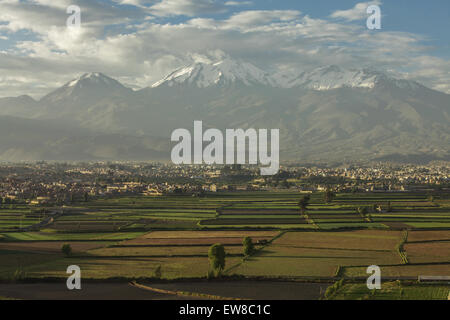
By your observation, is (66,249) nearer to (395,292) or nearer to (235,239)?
(235,239)

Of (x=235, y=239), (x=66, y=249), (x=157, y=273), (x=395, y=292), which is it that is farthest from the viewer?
(x=235, y=239)

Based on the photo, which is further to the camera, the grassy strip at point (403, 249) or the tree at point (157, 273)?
the grassy strip at point (403, 249)

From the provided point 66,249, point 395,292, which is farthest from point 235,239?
point 395,292

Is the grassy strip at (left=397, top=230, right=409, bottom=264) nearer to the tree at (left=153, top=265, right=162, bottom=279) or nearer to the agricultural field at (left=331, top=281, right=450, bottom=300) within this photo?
the agricultural field at (left=331, top=281, right=450, bottom=300)

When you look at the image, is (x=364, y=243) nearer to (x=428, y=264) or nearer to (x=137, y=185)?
(x=428, y=264)

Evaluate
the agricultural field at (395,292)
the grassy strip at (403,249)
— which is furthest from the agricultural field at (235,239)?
the agricultural field at (395,292)

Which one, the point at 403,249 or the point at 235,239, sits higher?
the point at 235,239

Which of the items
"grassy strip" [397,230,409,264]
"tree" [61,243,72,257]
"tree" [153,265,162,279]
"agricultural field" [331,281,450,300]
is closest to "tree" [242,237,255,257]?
"tree" [153,265,162,279]

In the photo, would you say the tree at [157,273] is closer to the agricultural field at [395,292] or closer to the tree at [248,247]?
the tree at [248,247]
